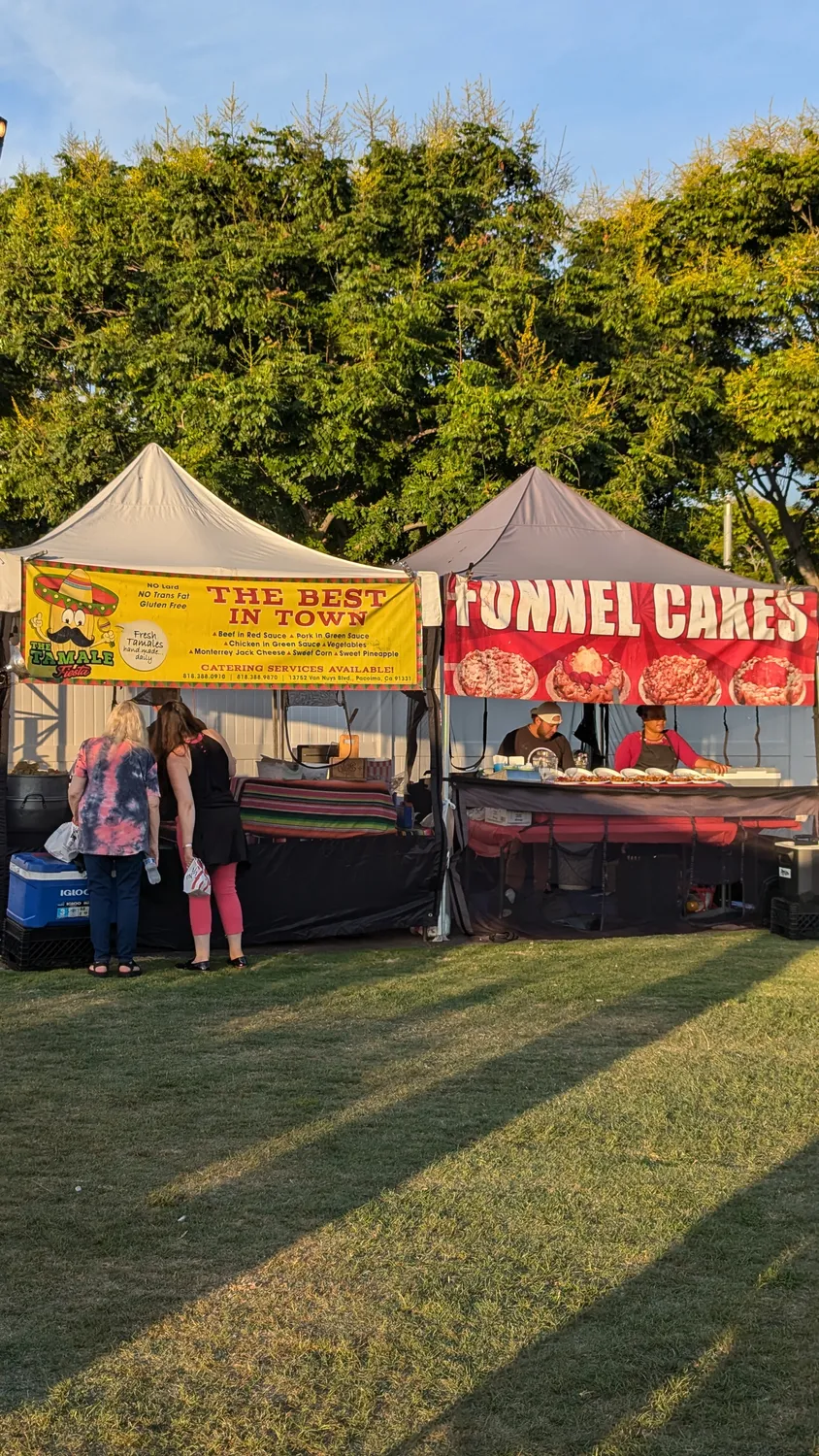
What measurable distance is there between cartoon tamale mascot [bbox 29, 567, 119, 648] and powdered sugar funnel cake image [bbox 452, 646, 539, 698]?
8.44ft

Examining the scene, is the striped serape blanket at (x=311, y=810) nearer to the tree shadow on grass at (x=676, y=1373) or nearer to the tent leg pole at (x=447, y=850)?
the tent leg pole at (x=447, y=850)

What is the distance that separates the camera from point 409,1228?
407 centimetres

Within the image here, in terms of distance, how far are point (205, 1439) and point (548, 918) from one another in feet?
22.5

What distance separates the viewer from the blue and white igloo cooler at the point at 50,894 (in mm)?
8125

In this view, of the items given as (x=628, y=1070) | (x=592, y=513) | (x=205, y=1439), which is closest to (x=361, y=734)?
(x=592, y=513)

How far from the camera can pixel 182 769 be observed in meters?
8.18

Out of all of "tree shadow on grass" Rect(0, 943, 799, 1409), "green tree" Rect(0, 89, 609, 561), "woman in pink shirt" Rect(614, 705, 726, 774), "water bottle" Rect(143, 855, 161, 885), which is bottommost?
"tree shadow on grass" Rect(0, 943, 799, 1409)

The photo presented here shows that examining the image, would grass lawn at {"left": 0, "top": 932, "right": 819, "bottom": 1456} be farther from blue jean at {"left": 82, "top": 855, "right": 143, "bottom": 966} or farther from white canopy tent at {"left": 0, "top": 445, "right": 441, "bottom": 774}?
white canopy tent at {"left": 0, "top": 445, "right": 441, "bottom": 774}

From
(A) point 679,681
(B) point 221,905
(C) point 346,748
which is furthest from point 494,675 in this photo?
(C) point 346,748

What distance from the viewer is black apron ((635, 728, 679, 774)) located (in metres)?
10.8

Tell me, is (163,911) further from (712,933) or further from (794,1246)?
(794,1246)

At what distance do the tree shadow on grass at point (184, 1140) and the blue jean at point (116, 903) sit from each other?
837 mm

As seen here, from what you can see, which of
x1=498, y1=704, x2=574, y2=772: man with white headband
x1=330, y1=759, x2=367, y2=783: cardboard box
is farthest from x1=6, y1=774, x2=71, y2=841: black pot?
x1=498, y1=704, x2=574, y2=772: man with white headband

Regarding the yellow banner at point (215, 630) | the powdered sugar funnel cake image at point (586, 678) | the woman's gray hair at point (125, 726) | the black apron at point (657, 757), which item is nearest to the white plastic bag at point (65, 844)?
the woman's gray hair at point (125, 726)
